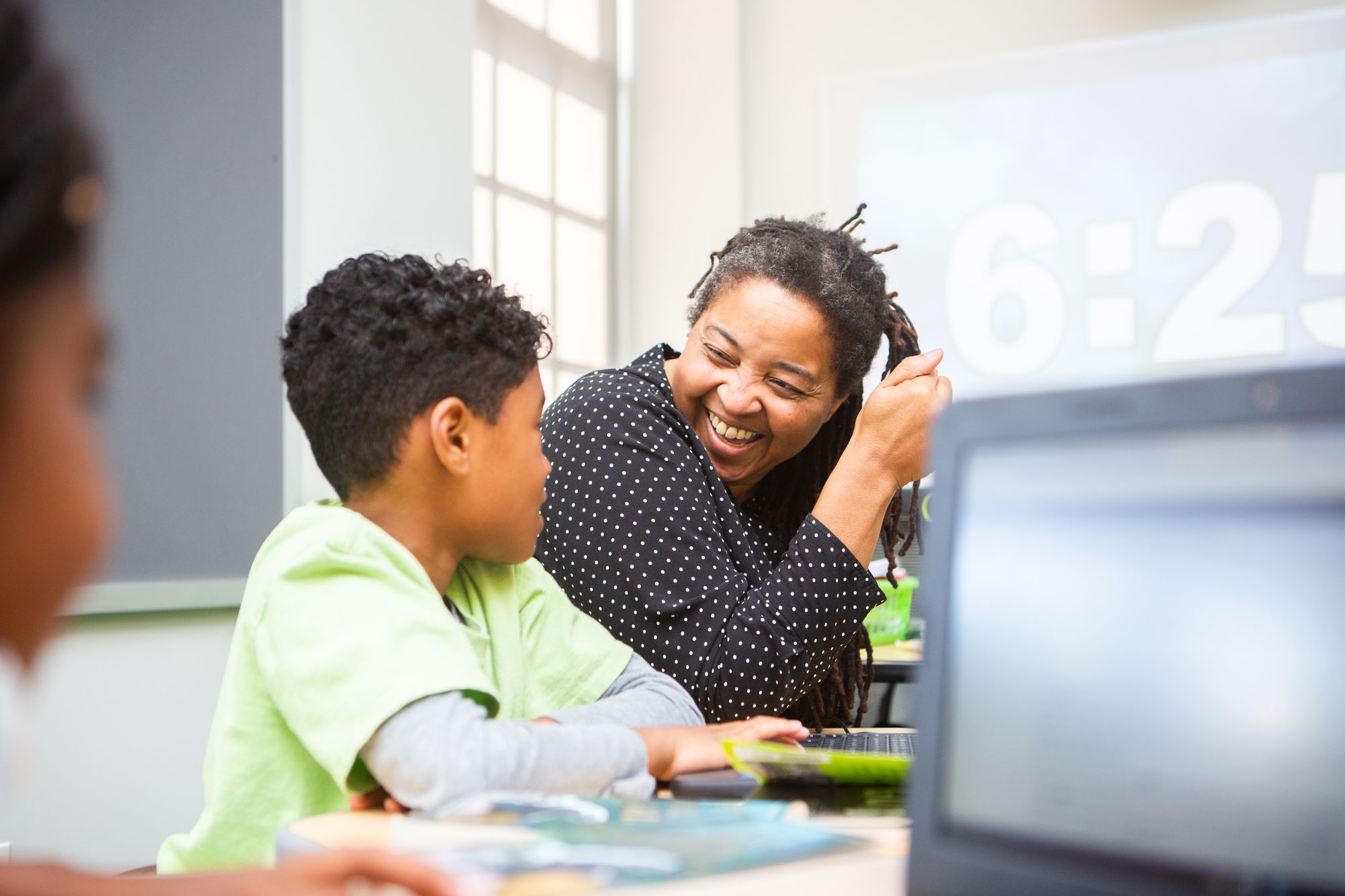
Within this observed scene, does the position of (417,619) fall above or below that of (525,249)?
below

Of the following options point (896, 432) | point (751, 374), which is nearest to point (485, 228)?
point (751, 374)

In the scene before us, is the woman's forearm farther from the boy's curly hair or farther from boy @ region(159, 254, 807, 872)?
the boy's curly hair

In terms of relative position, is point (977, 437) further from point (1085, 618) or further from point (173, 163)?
point (173, 163)

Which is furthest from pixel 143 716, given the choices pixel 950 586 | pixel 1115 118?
pixel 1115 118

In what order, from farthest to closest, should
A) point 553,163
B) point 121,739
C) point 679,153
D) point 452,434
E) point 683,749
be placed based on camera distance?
point 679,153 < point 553,163 < point 121,739 < point 452,434 < point 683,749

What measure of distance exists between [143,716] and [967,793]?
1857 mm

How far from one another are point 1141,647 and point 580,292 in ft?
12.6

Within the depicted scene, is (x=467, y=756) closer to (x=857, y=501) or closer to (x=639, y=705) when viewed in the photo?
(x=639, y=705)

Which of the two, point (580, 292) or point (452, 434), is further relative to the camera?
point (580, 292)

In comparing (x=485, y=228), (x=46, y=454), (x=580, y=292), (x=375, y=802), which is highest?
(x=485, y=228)

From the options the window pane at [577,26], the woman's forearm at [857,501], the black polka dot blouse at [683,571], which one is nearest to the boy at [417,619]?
the black polka dot blouse at [683,571]

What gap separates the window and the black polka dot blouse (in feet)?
7.25

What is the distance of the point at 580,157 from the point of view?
4.18 metres

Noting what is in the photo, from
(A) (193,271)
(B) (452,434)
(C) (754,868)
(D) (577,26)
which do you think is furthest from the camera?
(D) (577,26)
